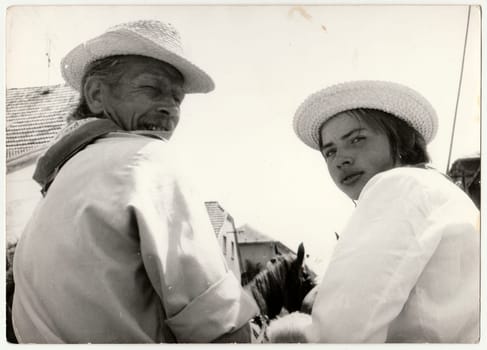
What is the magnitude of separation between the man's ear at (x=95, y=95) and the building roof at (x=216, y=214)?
423 mm

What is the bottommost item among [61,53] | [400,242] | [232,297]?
[232,297]

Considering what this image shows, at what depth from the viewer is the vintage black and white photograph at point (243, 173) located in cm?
161

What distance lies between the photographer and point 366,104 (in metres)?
1.77

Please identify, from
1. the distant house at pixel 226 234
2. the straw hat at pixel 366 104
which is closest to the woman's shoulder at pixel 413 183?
the straw hat at pixel 366 104

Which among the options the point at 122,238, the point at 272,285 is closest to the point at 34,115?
the point at 122,238

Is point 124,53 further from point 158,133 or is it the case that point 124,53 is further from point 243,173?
point 243,173

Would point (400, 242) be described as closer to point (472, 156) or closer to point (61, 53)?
point (472, 156)

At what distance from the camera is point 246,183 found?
1788mm

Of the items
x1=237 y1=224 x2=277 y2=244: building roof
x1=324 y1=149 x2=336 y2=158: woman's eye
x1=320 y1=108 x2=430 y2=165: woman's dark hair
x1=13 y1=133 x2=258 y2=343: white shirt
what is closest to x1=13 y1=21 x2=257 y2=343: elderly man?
x1=13 y1=133 x2=258 y2=343: white shirt

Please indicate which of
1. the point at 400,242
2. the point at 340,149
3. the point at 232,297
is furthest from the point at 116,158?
the point at 400,242

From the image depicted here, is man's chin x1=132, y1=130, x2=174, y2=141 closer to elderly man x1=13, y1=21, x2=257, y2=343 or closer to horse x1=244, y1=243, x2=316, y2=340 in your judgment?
elderly man x1=13, y1=21, x2=257, y2=343

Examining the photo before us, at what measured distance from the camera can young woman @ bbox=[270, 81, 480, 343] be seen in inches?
62.6

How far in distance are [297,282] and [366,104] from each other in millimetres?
552

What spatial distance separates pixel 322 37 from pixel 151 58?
0.51 meters
